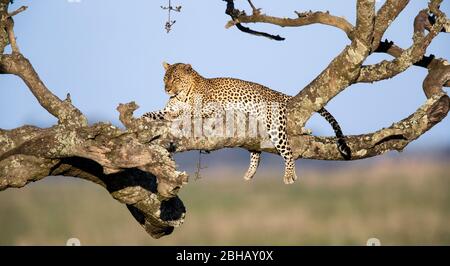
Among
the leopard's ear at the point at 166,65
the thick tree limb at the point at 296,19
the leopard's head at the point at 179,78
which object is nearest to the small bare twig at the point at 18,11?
the thick tree limb at the point at 296,19

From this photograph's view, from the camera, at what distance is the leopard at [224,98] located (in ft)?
29.0

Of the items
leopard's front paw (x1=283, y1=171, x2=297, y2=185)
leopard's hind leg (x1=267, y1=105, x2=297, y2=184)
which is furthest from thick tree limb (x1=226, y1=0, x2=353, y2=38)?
leopard's front paw (x1=283, y1=171, x2=297, y2=185)

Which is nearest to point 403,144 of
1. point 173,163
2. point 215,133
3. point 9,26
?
point 215,133

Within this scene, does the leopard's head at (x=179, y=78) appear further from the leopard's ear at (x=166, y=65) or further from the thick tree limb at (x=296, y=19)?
the thick tree limb at (x=296, y=19)

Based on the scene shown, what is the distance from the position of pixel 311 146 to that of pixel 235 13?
1.59 meters

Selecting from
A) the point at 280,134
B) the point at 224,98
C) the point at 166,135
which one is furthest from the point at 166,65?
the point at 166,135

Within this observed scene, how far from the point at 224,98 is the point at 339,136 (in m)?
1.48

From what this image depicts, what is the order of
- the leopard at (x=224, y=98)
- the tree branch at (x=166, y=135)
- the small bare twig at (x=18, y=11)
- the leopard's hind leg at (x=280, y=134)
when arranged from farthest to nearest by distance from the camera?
the leopard at (x=224, y=98) < the leopard's hind leg at (x=280, y=134) < the small bare twig at (x=18, y=11) < the tree branch at (x=166, y=135)

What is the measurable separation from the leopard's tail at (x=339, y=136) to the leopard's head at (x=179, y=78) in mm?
1582

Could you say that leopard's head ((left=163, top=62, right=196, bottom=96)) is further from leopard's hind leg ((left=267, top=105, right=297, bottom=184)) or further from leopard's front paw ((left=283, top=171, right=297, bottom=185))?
leopard's front paw ((left=283, top=171, right=297, bottom=185))

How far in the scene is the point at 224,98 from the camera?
30.4ft

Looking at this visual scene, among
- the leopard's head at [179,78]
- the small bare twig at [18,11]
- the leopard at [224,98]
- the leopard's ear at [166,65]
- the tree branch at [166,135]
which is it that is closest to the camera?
the tree branch at [166,135]

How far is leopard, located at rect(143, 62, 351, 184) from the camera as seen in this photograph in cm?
884

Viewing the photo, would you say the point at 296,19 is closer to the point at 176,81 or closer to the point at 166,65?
the point at 176,81
